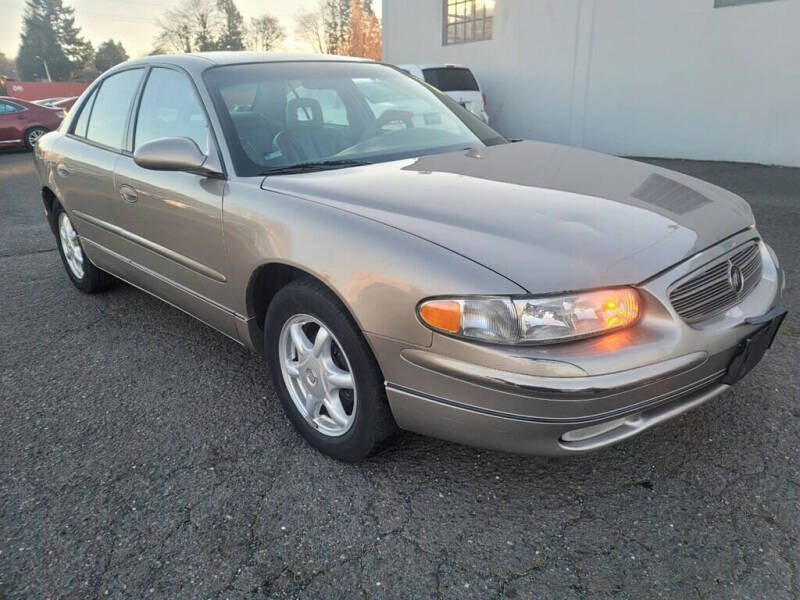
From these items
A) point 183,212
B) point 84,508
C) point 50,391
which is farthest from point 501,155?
point 50,391

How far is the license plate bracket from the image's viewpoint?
6.68ft

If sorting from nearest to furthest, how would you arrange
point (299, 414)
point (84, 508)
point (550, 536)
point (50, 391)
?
point (550, 536) < point (84, 508) < point (299, 414) < point (50, 391)

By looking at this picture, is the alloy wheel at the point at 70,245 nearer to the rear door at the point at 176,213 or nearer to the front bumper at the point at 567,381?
the rear door at the point at 176,213

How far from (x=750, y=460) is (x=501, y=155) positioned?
1.65 meters

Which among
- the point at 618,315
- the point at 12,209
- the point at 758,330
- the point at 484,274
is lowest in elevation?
the point at 12,209

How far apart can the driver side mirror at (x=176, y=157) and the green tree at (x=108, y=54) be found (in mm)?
77038

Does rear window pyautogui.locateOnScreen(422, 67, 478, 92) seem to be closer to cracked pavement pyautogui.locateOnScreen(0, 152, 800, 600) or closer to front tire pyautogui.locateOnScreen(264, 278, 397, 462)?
cracked pavement pyautogui.locateOnScreen(0, 152, 800, 600)

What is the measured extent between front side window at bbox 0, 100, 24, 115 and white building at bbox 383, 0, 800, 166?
11098mm

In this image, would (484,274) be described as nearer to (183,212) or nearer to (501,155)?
(501,155)

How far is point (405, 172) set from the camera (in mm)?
2494

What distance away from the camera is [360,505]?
214cm

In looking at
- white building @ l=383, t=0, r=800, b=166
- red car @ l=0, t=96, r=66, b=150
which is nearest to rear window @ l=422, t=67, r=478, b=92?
white building @ l=383, t=0, r=800, b=166

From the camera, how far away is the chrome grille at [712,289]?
190 cm

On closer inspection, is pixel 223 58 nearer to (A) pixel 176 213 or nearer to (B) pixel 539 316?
(A) pixel 176 213
